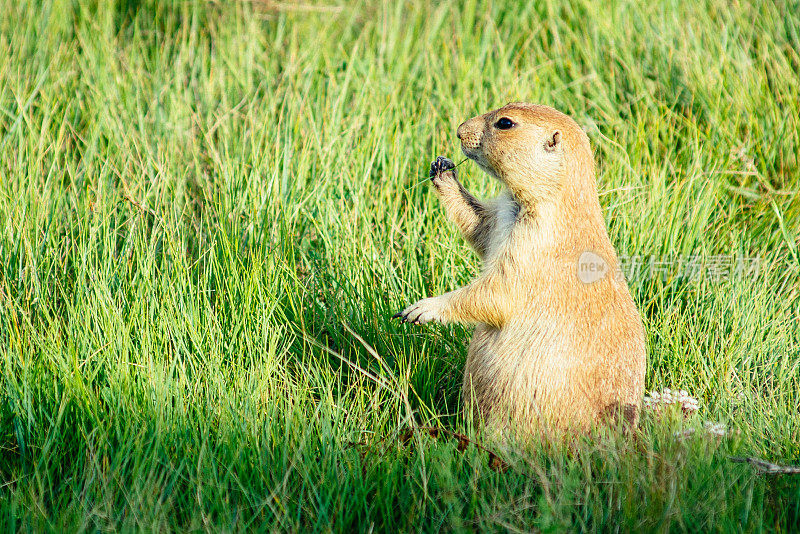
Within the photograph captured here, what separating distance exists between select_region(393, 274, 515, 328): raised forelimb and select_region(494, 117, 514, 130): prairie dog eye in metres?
0.58

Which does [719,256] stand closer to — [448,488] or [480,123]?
[480,123]

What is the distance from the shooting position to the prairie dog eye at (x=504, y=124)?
3146 mm

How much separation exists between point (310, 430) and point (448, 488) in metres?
0.54

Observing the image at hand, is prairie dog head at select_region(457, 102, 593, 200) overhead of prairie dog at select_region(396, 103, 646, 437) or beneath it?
overhead

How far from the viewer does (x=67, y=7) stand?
224 inches

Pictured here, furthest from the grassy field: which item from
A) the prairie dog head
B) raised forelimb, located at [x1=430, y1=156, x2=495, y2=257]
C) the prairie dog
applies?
the prairie dog head

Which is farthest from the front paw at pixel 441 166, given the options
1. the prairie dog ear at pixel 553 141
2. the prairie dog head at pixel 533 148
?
the prairie dog ear at pixel 553 141

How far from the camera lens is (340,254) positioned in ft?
13.1

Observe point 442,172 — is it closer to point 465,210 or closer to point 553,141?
point 465,210

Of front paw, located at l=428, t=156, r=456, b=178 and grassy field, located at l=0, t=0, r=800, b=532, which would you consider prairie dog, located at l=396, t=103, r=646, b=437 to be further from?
front paw, located at l=428, t=156, r=456, b=178

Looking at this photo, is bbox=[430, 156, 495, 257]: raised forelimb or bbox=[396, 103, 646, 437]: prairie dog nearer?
bbox=[396, 103, 646, 437]: prairie dog

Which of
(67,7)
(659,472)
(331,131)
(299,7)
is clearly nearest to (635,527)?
(659,472)

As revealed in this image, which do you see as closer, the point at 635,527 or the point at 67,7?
the point at 635,527

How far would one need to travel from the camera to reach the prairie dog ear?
303 centimetres
